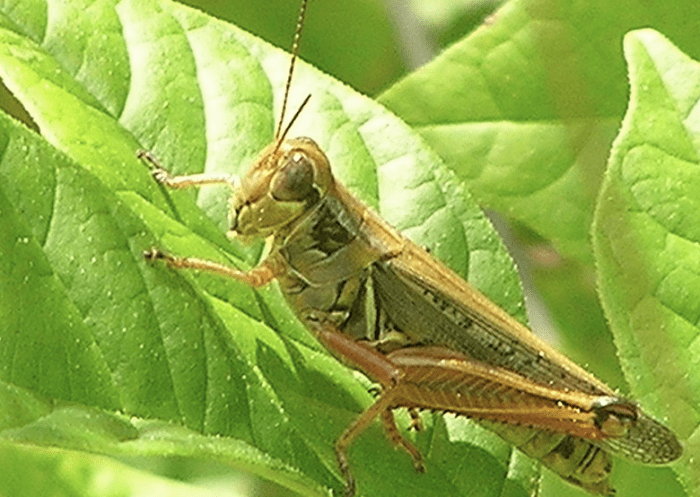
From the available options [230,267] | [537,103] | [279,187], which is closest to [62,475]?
[230,267]

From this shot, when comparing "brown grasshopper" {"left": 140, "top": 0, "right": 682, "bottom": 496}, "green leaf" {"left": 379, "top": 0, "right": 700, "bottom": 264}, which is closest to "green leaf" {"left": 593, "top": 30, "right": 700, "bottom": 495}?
"brown grasshopper" {"left": 140, "top": 0, "right": 682, "bottom": 496}

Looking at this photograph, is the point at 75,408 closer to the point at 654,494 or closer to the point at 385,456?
the point at 385,456

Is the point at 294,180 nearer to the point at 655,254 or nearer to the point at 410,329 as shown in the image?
the point at 410,329

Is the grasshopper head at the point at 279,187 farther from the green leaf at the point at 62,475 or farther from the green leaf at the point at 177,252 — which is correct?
the green leaf at the point at 62,475

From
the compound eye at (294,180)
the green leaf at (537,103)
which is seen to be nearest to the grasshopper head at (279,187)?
the compound eye at (294,180)

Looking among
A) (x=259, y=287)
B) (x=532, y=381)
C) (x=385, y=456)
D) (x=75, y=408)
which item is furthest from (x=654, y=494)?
(x=75, y=408)

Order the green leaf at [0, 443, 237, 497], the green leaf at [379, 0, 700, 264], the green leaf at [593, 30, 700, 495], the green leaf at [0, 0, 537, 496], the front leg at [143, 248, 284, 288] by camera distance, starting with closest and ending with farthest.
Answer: the green leaf at [0, 0, 537, 496]
the front leg at [143, 248, 284, 288]
the green leaf at [593, 30, 700, 495]
the green leaf at [0, 443, 237, 497]
the green leaf at [379, 0, 700, 264]

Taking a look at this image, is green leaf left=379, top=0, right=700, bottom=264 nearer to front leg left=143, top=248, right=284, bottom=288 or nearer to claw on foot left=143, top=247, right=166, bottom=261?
front leg left=143, top=248, right=284, bottom=288
